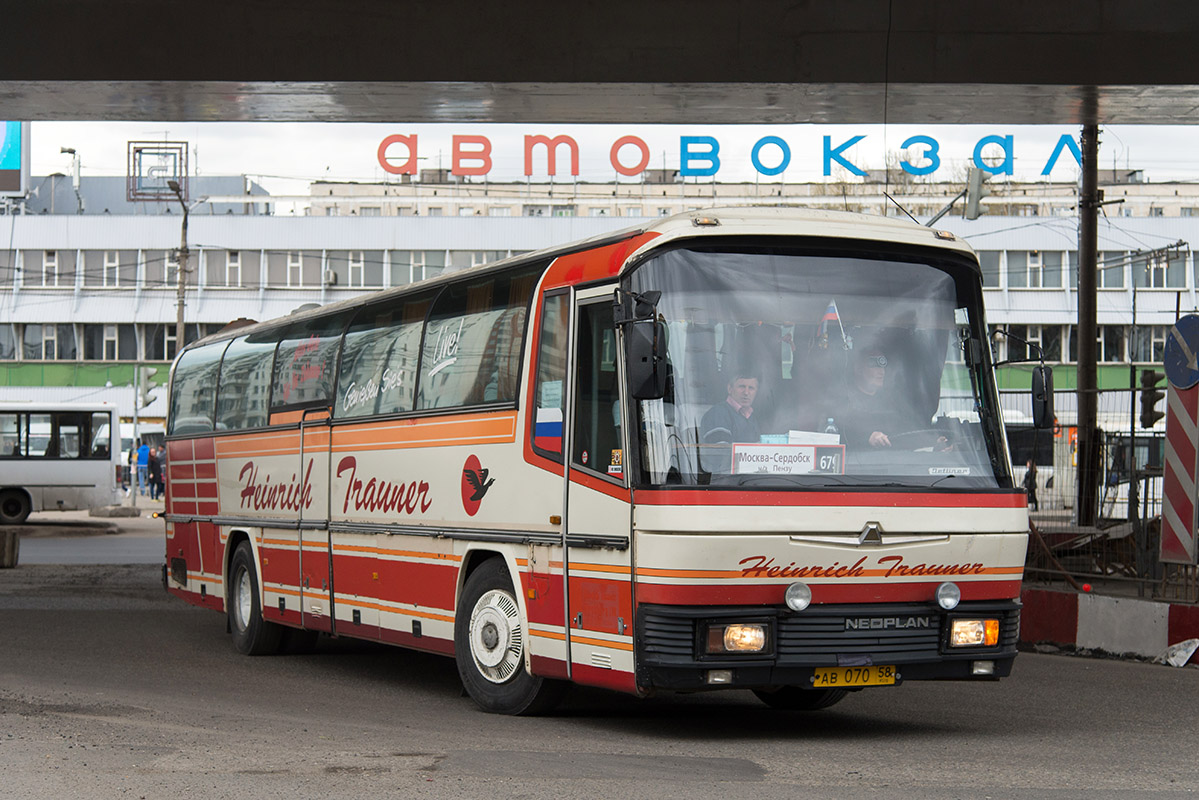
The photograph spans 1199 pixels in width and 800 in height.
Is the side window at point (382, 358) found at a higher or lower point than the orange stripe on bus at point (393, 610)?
higher

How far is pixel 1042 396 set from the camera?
9.32m

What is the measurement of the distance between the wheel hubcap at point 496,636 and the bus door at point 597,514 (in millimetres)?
770

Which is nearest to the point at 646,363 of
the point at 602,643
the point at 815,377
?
the point at 815,377

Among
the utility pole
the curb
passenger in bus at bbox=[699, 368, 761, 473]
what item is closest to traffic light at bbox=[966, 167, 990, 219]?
the utility pole

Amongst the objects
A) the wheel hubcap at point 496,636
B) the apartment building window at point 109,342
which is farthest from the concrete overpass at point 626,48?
the apartment building window at point 109,342

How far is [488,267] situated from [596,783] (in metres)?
4.37

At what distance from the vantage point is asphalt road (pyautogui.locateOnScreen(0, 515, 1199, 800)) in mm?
7410

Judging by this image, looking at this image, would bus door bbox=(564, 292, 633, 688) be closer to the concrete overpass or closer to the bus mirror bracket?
the bus mirror bracket

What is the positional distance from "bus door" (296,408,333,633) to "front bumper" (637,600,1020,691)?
5.09 meters

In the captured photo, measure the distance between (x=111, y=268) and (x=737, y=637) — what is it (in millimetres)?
69264

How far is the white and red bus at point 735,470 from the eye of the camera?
845cm

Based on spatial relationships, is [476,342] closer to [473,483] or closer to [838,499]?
[473,483]

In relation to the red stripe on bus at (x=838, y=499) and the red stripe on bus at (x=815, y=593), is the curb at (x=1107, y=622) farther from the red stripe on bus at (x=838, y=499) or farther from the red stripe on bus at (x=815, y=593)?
the red stripe on bus at (x=838, y=499)

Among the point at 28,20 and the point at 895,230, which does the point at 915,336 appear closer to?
the point at 895,230
